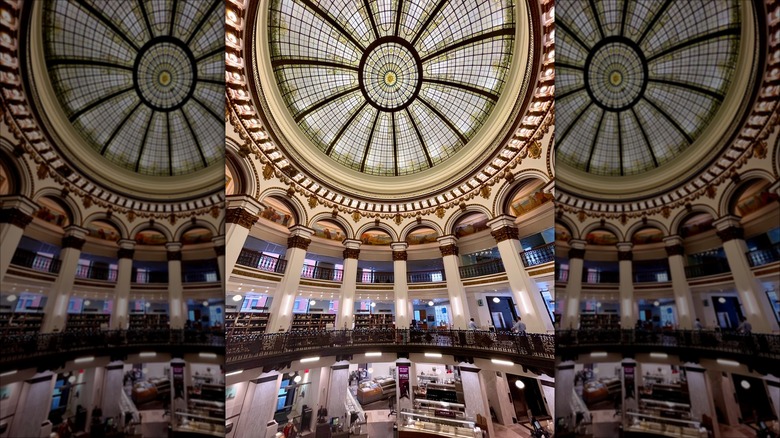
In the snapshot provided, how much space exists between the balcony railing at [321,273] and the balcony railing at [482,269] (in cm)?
1051

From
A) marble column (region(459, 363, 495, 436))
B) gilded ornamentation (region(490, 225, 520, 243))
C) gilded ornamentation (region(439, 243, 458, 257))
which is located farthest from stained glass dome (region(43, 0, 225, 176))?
gilded ornamentation (region(439, 243, 458, 257))

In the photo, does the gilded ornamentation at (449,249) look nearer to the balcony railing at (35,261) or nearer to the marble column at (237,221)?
the marble column at (237,221)

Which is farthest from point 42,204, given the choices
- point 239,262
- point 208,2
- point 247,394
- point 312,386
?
point 312,386

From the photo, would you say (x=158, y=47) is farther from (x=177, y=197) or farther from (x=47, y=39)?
(x=177, y=197)

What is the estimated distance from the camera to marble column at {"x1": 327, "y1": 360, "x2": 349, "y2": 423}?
19203 millimetres

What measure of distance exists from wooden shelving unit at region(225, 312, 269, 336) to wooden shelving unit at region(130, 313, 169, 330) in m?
21.3

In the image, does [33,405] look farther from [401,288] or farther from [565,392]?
[401,288]

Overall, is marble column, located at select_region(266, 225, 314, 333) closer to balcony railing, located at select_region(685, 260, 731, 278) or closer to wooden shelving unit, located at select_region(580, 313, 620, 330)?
wooden shelving unit, located at select_region(580, 313, 620, 330)

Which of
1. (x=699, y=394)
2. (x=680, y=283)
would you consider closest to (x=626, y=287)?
(x=680, y=283)

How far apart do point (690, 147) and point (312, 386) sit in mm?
24588

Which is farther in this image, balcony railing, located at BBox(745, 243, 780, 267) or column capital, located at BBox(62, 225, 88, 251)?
balcony railing, located at BBox(745, 243, 780, 267)

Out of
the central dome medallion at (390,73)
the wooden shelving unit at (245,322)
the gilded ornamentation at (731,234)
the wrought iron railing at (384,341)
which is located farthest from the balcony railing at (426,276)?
the gilded ornamentation at (731,234)

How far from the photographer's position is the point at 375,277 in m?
29.4

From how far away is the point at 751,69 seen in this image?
188 centimetres
